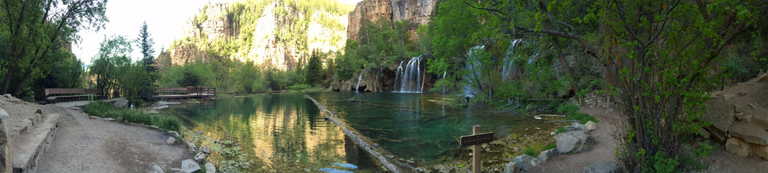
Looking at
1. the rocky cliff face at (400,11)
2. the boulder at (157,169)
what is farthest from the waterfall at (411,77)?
the boulder at (157,169)

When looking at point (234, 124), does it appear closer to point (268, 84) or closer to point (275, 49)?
point (268, 84)

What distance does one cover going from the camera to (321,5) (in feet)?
555

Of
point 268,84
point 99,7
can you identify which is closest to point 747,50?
point 99,7

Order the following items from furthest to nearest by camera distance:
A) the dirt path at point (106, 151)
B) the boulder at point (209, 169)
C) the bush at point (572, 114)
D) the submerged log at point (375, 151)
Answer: the bush at point (572, 114) < the submerged log at point (375, 151) < the boulder at point (209, 169) < the dirt path at point (106, 151)

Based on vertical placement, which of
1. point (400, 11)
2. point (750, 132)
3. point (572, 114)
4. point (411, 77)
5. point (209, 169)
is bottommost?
point (209, 169)

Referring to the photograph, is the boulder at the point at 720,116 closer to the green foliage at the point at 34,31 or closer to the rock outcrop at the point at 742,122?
the rock outcrop at the point at 742,122

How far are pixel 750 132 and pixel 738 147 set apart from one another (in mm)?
248

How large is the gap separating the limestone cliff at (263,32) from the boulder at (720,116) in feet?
428

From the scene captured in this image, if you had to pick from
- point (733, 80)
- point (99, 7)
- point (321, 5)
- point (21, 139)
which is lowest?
point (21, 139)

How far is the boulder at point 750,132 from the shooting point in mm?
3777

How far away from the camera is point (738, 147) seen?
4.10 meters

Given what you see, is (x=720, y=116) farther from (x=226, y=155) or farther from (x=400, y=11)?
(x=400, y=11)

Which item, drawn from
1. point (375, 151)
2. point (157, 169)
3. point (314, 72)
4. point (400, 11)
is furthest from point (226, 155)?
point (400, 11)

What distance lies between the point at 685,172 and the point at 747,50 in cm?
603
